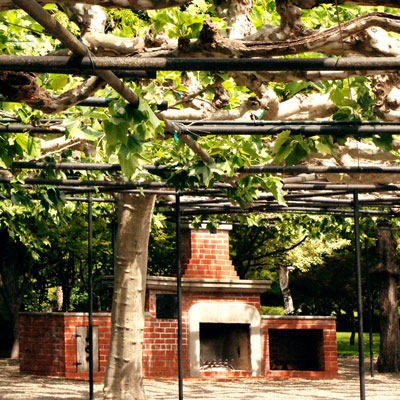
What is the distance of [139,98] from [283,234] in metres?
14.6

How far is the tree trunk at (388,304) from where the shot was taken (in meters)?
17.5

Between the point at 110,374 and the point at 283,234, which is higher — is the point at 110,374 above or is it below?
below

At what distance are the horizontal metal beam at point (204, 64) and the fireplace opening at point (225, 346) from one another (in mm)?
13348

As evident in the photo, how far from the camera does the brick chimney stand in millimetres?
16359

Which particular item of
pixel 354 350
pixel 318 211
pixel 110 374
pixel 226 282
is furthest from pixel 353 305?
pixel 110 374

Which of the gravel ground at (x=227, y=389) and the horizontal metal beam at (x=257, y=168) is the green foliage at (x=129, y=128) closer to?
the horizontal metal beam at (x=257, y=168)

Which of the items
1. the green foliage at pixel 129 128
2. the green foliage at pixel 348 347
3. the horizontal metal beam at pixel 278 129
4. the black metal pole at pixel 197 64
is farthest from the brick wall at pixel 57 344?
the green foliage at pixel 348 347

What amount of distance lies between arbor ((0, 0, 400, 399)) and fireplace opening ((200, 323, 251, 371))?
6871 mm

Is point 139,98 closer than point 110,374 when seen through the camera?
Yes

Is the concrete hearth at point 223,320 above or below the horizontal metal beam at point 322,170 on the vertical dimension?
below

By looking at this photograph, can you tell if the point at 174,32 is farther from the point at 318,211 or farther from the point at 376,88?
the point at 318,211

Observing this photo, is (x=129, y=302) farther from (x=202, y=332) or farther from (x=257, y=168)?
(x=202, y=332)

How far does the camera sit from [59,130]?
6.06 m

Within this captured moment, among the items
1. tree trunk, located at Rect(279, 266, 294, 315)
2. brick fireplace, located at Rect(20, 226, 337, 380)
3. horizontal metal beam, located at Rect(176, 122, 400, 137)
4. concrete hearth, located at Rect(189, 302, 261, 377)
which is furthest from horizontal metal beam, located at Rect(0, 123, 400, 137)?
tree trunk, located at Rect(279, 266, 294, 315)
